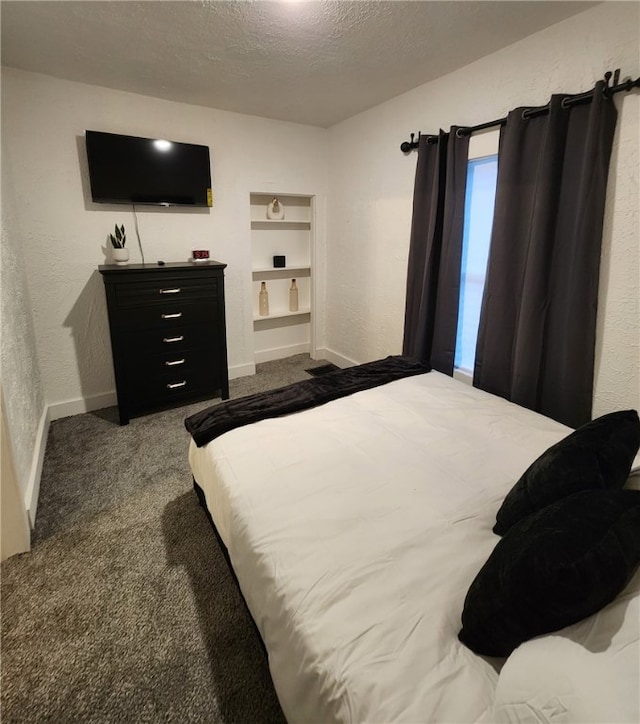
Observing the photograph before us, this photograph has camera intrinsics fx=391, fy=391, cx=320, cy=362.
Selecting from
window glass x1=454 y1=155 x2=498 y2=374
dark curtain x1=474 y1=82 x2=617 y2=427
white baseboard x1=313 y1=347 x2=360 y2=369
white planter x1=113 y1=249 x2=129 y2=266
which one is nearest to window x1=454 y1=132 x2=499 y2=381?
window glass x1=454 y1=155 x2=498 y2=374

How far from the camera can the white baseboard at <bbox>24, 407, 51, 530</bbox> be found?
1.89 metres

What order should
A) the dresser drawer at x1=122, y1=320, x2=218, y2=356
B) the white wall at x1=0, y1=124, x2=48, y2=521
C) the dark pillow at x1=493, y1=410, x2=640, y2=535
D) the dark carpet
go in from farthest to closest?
1. the dresser drawer at x1=122, y1=320, x2=218, y2=356
2. the white wall at x1=0, y1=124, x2=48, y2=521
3. the dark carpet
4. the dark pillow at x1=493, y1=410, x2=640, y2=535

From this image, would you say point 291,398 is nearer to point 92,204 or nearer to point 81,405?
point 81,405

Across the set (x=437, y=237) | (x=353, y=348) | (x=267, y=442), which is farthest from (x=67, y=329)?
(x=437, y=237)

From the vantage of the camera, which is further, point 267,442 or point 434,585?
point 267,442

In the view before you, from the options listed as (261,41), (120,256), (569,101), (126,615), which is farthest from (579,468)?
(120,256)

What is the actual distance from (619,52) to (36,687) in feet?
11.1

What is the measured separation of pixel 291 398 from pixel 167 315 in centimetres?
138

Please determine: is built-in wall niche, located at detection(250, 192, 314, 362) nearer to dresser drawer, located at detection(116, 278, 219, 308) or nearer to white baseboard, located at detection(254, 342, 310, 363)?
white baseboard, located at detection(254, 342, 310, 363)

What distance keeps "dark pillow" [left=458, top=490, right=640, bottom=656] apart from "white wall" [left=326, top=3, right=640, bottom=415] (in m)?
1.44

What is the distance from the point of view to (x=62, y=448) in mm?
2586

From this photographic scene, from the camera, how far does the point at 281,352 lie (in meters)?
4.35

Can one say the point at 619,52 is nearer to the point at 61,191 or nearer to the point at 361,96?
the point at 361,96

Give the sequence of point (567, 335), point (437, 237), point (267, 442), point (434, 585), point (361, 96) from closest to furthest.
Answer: point (434, 585), point (267, 442), point (567, 335), point (437, 237), point (361, 96)
